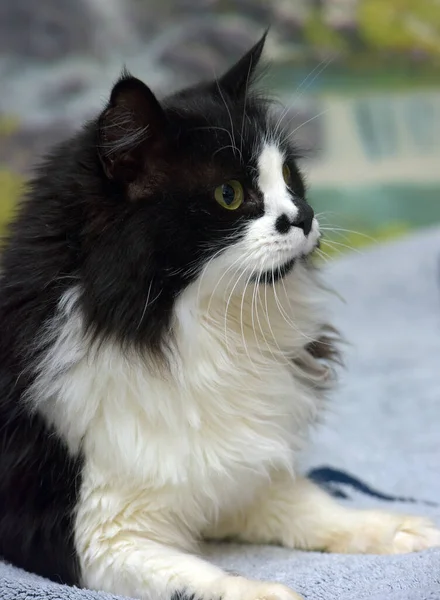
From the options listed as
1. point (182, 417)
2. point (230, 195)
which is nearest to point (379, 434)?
point (182, 417)

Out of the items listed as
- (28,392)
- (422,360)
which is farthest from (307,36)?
(28,392)

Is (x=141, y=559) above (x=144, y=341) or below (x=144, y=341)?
below

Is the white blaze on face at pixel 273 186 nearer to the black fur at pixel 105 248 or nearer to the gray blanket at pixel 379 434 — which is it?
the black fur at pixel 105 248

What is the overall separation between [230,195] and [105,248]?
20 centimetres

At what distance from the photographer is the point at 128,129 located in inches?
41.9

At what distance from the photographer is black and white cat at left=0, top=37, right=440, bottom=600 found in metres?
1.08

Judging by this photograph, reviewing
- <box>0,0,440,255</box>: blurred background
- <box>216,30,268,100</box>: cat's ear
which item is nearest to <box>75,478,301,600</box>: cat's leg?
<box>216,30,268,100</box>: cat's ear

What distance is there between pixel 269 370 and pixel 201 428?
0.15m

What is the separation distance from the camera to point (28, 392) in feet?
3.67

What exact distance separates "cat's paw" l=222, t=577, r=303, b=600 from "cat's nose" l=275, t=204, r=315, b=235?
0.49 meters

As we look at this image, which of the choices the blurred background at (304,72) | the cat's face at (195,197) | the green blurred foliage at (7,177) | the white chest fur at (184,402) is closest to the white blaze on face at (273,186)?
the cat's face at (195,197)

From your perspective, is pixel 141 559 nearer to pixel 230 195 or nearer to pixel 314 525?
pixel 314 525

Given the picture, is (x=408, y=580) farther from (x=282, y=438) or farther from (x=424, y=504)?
(x=424, y=504)

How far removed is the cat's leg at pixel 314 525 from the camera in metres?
1.27
